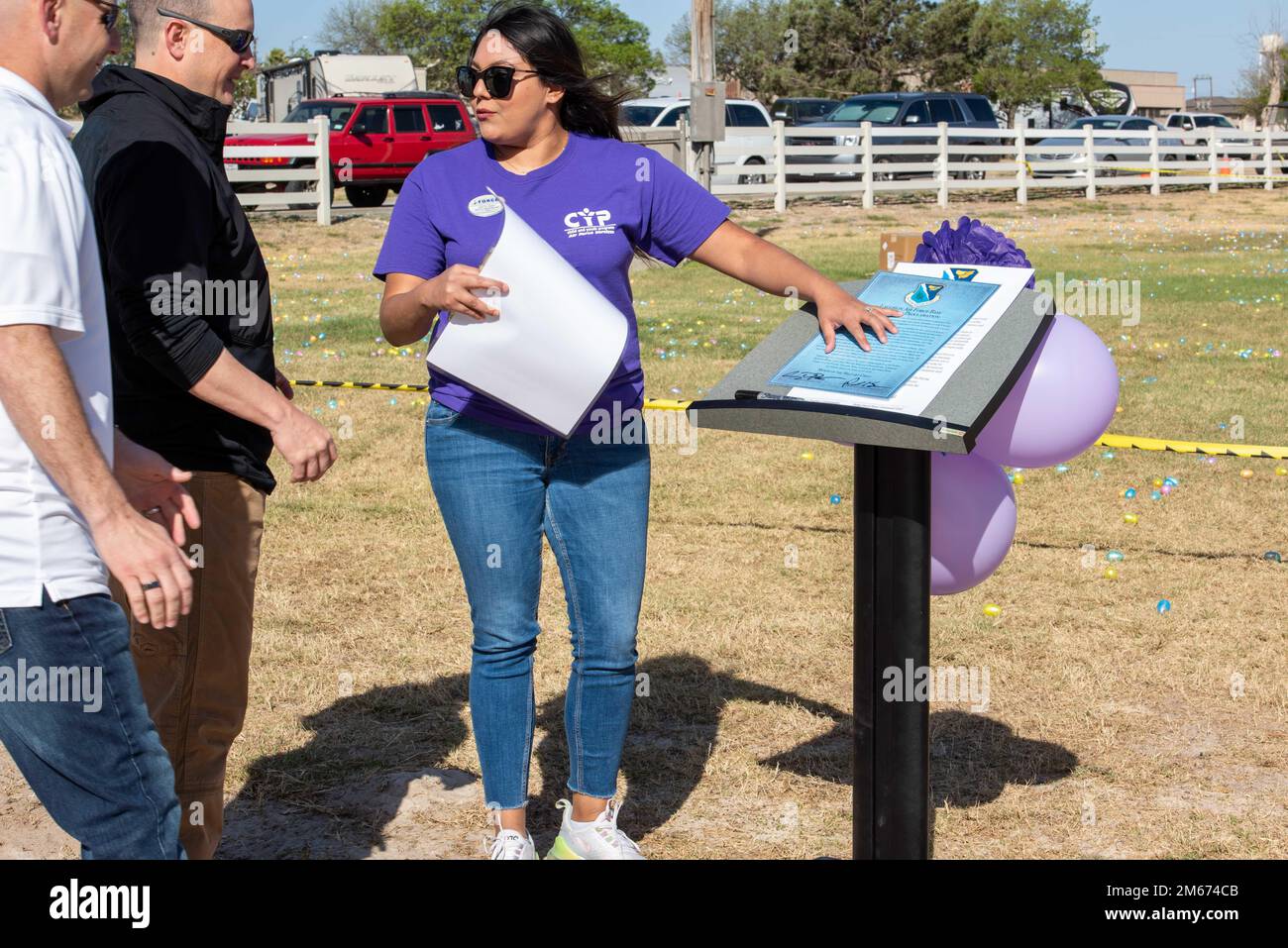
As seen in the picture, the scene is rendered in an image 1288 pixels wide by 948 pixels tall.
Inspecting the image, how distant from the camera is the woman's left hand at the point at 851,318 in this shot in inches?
119

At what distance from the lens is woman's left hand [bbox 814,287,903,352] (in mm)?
3025

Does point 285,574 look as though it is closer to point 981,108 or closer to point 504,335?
point 504,335

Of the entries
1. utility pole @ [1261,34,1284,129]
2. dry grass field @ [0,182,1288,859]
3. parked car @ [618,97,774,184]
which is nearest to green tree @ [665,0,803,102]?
utility pole @ [1261,34,1284,129]

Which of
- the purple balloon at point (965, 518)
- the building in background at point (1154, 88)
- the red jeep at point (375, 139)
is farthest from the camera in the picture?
the building in background at point (1154, 88)

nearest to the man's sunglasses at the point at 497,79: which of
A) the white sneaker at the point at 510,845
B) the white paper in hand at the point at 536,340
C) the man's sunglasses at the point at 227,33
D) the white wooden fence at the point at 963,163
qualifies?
the white paper in hand at the point at 536,340

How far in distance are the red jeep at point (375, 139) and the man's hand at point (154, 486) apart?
20560mm

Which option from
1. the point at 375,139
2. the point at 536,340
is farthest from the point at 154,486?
the point at 375,139

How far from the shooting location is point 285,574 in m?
6.16

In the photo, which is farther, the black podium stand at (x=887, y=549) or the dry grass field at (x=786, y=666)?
the dry grass field at (x=786, y=666)

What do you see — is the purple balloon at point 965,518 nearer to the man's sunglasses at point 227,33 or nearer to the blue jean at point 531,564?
the blue jean at point 531,564
